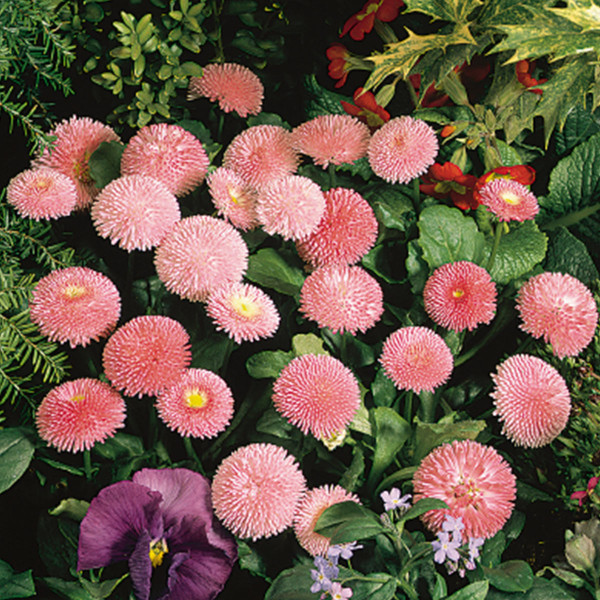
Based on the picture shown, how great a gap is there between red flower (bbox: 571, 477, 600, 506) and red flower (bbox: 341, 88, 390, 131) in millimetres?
603

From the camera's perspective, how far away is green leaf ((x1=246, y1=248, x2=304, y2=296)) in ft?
3.08

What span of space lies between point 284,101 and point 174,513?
A: 2.88ft

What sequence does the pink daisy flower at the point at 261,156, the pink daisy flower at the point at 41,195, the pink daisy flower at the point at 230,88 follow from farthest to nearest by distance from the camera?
the pink daisy flower at the point at 230,88 → the pink daisy flower at the point at 261,156 → the pink daisy flower at the point at 41,195

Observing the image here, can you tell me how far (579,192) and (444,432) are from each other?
558 millimetres

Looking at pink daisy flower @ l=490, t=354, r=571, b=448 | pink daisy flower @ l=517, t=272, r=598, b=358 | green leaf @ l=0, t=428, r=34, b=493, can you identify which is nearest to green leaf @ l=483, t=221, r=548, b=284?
pink daisy flower @ l=517, t=272, r=598, b=358

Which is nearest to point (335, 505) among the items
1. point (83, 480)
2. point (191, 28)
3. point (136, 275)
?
point (83, 480)

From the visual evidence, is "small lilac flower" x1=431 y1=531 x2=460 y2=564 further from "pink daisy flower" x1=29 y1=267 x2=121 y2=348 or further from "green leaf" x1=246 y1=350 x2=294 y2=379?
"pink daisy flower" x1=29 y1=267 x2=121 y2=348

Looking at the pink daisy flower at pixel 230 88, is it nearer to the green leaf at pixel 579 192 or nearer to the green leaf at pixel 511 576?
the green leaf at pixel 579 192

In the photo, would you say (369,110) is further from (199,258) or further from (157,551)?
(157,551)

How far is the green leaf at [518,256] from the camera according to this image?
103 centimetres

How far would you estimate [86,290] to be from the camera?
33.2 inches

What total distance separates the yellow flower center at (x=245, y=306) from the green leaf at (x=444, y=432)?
0.24 meters

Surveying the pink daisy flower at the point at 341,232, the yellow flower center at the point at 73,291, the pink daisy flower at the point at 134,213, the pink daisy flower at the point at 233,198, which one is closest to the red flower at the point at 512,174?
the pink daisy flower at the point at 341,232

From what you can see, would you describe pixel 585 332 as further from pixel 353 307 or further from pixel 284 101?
pixel 284 101
